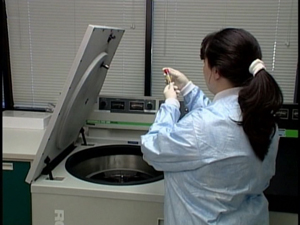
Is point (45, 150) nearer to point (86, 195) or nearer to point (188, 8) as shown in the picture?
point (86, 195)

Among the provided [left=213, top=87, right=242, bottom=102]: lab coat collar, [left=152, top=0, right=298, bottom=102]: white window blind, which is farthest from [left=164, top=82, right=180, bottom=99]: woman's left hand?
[left=152, top=0, right=298, bottom=102]: white window blind

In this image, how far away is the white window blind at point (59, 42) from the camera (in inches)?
102

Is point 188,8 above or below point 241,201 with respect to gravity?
above

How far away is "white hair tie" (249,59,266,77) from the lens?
1.15m

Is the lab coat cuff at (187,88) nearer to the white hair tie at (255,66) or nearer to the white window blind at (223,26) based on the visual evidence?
the white hair tie at (255,66)

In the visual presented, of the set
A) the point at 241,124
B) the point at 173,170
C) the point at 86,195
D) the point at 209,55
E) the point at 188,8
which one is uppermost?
the point at 188,8

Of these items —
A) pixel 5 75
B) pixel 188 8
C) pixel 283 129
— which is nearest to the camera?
pixel 283 129

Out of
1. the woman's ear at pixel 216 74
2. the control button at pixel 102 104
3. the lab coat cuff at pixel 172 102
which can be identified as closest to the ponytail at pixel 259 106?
the woman's ear at pixel 216 74

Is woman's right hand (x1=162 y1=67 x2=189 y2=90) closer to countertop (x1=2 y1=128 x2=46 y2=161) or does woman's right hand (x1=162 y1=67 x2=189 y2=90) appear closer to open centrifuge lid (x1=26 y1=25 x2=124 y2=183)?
open centrifuge lid (x1=26 y1=25 x2=124 y2=183)

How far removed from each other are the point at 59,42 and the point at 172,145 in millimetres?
1809

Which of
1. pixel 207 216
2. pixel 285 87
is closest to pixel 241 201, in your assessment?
pixel 207 216

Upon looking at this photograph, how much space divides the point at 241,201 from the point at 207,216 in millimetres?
145

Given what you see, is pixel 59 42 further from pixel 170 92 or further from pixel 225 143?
pixel 225 143

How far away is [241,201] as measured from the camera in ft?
4.16
